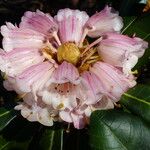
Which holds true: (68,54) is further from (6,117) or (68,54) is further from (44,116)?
(6,117)

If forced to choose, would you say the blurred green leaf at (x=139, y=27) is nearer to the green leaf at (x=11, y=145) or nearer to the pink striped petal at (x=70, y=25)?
the pink striped petal at (x=70, y=25)

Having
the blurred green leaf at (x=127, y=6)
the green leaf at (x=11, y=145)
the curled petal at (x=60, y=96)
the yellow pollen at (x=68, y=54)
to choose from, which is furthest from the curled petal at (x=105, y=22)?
the blurred green leaf at (x=127, y=6)

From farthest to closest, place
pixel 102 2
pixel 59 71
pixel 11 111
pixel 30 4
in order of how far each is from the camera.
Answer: pixel 30 4 → pixel 102 2 → pixel 11 111 → pixel 59 71

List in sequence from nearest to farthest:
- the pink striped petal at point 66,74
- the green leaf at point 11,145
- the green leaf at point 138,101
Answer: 1. the pink striped petal at point 66,74
2. the green leaf at point 138,101
3. the green leaf at point 11,145

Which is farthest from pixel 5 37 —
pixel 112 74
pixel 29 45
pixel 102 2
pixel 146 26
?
pixel 102 2

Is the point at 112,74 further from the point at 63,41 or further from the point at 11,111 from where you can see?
the point at 11,111

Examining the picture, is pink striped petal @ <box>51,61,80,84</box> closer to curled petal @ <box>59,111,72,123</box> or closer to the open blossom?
the open blossom

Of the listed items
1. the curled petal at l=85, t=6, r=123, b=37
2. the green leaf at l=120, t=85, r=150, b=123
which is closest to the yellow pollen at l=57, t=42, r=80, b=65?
the curled petal at l=85, t=6, r=123, b=37
